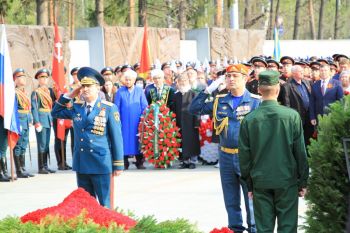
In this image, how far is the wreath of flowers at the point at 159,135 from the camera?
43.4ft

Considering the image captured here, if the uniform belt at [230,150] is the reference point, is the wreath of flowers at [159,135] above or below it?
below

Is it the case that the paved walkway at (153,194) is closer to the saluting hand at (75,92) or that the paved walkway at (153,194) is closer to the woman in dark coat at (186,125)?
the woman in dark coat at (186,125)

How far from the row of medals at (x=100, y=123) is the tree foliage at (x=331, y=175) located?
2211mm

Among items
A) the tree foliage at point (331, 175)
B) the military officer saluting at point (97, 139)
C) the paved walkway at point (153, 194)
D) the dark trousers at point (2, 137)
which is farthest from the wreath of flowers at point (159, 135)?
the tree foliage at point (331, 175)

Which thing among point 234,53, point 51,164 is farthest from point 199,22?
point 51,164

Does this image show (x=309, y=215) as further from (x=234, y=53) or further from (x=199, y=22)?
(x=199, y=22)

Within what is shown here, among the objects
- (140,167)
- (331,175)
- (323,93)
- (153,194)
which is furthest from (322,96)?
(331,175)

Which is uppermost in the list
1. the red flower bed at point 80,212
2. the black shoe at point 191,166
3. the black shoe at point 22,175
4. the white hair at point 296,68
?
the red flower bed at point 80,212

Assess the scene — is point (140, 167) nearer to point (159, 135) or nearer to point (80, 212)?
point (159, 135)

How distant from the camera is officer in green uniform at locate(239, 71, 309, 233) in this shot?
19.4 feet

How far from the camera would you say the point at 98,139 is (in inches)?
285

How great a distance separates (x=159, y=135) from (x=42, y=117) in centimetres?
195

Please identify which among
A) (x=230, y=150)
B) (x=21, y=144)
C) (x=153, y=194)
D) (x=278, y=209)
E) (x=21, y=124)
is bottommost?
(x=153, y=194)

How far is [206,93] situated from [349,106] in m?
2.51
